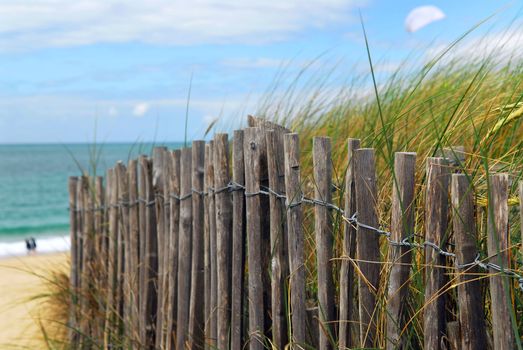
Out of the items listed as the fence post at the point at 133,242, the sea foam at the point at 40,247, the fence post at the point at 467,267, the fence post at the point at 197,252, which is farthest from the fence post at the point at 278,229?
the sea foam at the point at 40,247

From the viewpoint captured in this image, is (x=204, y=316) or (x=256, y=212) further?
(x=204, y=316)

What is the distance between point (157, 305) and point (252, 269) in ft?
4.31

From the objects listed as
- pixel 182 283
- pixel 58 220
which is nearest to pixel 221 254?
pixel 182 283

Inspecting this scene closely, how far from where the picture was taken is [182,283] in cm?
363

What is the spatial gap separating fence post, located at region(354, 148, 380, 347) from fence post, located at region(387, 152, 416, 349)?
0.09m

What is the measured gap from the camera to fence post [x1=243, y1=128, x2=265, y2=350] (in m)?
2.94

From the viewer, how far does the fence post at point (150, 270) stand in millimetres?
4121

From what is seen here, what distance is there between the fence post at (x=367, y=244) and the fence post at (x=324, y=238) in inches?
6.9

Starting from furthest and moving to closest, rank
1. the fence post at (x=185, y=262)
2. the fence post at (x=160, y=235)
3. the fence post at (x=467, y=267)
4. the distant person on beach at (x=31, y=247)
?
1. the distant person on beach at (x=31, y=247)
2. the fence post at (x=160, y=235)
3. the fence post at (x=185, y=262)
4. the fence post at (x=467, y=267)

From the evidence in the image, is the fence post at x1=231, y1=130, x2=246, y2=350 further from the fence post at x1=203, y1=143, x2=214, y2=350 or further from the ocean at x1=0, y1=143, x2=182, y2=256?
the ocean at x1=0, y1=143, x2=182, y2=256

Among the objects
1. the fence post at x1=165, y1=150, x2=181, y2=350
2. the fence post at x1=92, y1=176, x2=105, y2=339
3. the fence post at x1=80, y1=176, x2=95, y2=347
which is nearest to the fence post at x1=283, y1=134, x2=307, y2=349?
the fence post at x1=165, y1=150, x2=181, y2=350

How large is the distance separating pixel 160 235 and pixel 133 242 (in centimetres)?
40

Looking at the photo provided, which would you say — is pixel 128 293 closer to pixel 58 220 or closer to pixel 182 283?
pixel 182 283

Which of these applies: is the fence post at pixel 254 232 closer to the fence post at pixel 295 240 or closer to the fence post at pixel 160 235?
the fence post at pixel 295 240
